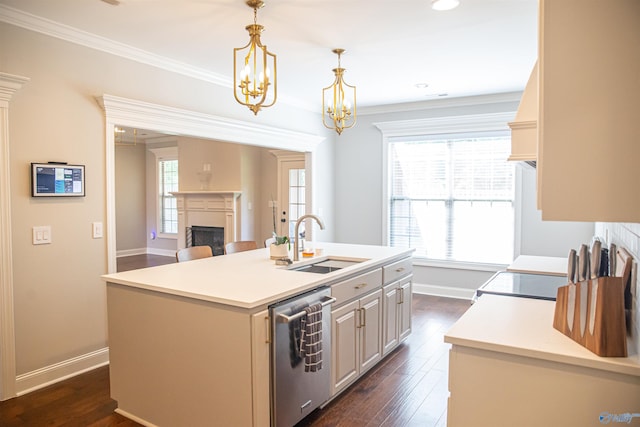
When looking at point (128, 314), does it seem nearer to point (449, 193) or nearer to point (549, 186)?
point (549, 186)

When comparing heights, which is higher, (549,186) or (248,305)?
(549,186)

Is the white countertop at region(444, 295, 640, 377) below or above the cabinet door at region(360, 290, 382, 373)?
above

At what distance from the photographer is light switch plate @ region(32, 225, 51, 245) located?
2982 millimetres

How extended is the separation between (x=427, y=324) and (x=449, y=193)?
2.00 meters

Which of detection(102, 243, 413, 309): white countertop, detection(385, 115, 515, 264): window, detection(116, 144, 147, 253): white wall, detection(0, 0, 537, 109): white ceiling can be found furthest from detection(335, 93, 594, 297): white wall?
detection(116, 144, 147, 253): white wall

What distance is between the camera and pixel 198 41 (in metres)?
3.40

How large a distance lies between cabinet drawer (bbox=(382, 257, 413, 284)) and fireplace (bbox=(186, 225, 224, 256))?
467 cm

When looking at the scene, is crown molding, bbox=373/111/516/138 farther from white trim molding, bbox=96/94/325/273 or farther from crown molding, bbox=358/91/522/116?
white trim molding, bbox=96/94/325/273

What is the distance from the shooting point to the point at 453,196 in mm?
5727

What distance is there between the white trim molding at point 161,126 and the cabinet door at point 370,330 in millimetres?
2066

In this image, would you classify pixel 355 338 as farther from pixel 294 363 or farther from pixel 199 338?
pixel 199 338

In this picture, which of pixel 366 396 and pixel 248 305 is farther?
pixel 366 396

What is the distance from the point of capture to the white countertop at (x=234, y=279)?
217 centimetres

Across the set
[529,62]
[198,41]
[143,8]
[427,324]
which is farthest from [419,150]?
[143,8]
